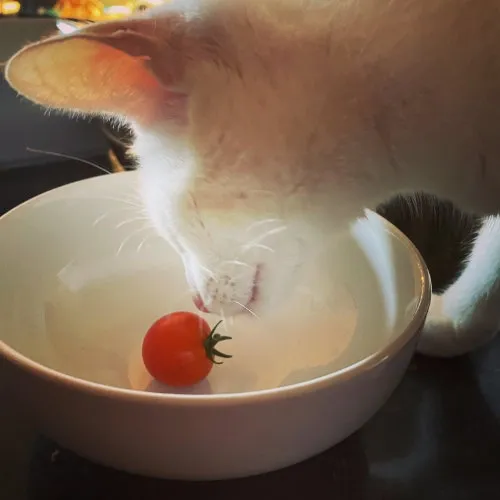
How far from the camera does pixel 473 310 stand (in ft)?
2.74

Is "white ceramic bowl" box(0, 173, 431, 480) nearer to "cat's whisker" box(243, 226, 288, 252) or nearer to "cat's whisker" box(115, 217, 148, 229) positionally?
"cat's whisker" box(115, 217, 148, 229)

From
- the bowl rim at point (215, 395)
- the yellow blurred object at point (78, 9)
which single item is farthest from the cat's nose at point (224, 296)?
the yellow blurred object at point (78, 9)

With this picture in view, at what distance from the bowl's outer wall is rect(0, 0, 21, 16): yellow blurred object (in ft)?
4.36

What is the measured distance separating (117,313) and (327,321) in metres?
0.26

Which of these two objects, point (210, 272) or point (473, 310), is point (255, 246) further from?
point (473, 310)

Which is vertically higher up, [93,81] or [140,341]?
Answer: [93,81]

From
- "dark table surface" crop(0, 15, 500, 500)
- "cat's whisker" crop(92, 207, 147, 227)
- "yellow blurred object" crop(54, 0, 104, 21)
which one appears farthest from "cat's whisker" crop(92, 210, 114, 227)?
"yellow blurred object" crop(54, 0, 104, 21)

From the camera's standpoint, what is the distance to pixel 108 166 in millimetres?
1263

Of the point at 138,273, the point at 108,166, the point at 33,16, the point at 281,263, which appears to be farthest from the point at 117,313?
the point at 33,16

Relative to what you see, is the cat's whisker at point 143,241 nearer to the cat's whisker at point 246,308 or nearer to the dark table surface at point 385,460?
the cat's whisker at point 246,308

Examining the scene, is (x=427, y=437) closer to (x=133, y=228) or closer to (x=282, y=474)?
(x=282, y=474)

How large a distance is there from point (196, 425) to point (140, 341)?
1.13 ft

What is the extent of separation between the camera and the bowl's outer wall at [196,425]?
509 mm

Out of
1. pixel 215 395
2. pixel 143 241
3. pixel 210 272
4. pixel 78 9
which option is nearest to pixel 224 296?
pixel 210 272
